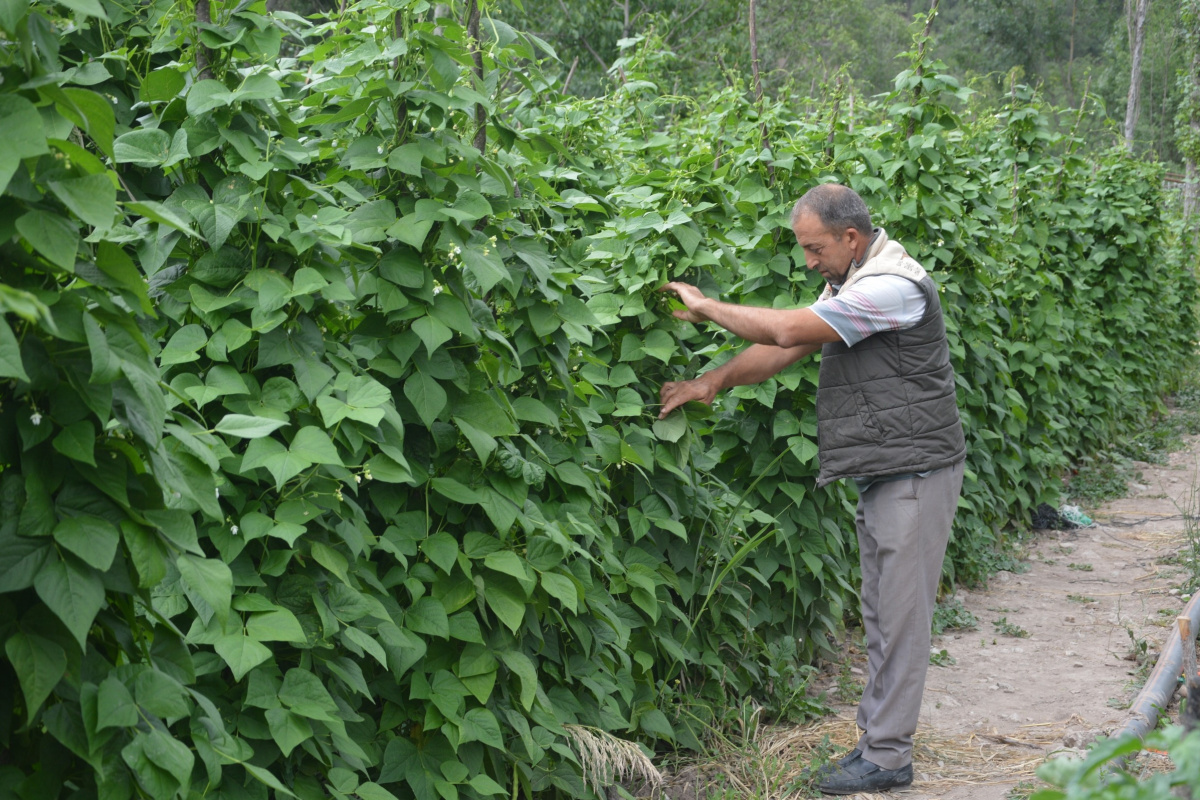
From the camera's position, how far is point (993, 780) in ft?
12.0

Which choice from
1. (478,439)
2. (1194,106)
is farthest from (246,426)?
(1194,106)

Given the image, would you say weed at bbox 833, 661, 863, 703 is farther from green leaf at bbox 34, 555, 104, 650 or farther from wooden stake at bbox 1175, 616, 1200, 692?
green leaf at bbox 34, 555, 104, 650

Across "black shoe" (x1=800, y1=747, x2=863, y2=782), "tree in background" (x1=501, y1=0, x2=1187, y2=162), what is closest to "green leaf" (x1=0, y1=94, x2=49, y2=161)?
"black shoe" (x1=800, y1=747, x2=863, y2=782)

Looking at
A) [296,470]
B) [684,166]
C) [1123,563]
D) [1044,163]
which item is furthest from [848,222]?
[1044,163]

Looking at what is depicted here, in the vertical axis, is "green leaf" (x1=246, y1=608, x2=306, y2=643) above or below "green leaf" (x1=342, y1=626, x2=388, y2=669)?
above

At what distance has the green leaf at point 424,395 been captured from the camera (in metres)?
2.43

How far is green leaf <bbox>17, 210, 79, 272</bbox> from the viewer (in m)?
1.33

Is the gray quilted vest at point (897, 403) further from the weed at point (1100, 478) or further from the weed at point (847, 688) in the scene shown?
the weed at point (1100, 478)

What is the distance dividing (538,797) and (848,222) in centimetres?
214

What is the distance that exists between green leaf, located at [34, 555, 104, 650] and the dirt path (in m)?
3.00

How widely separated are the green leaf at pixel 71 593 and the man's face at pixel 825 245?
274 centimetres

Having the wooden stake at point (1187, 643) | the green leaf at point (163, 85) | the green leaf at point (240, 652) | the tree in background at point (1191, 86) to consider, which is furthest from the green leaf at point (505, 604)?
the tree in background at point (1191, 86)

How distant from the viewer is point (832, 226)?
3.60 metres

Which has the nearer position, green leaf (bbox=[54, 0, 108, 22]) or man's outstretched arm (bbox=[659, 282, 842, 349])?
green leaf (bbox=[54, 0, 108, 22])
